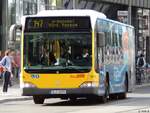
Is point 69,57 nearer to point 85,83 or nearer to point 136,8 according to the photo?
point 85,83

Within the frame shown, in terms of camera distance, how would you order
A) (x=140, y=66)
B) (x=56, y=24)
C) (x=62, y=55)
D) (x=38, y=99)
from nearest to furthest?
1. (x=62, y=55)
2. (x=56, y=24)
3. (x=38, y=99)
4. (x=140, y=66)

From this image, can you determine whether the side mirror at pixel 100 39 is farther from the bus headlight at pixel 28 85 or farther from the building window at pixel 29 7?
the building window at pixel 29 7

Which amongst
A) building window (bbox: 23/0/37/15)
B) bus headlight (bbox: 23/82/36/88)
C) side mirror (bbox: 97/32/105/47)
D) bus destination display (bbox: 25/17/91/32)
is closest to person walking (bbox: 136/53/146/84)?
building window (bbox: 23/0/37/15)

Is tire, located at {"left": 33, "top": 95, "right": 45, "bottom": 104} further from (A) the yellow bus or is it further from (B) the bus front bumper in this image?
(B) the bus front bumper

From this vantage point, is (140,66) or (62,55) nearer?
(62,55)

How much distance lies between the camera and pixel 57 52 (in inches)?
925

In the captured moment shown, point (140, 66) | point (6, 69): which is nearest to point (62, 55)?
point (6, 69)

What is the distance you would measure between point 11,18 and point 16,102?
52.5 ft

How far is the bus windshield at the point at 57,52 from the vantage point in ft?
76.6

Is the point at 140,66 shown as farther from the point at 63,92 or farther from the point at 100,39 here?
the point at 63,92

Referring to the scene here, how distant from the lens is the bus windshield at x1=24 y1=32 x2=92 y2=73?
2336 centimetres

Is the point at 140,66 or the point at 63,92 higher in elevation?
the point at 63,92

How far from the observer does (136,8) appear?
195 feet

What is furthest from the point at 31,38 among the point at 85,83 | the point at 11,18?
the point at 11,18
